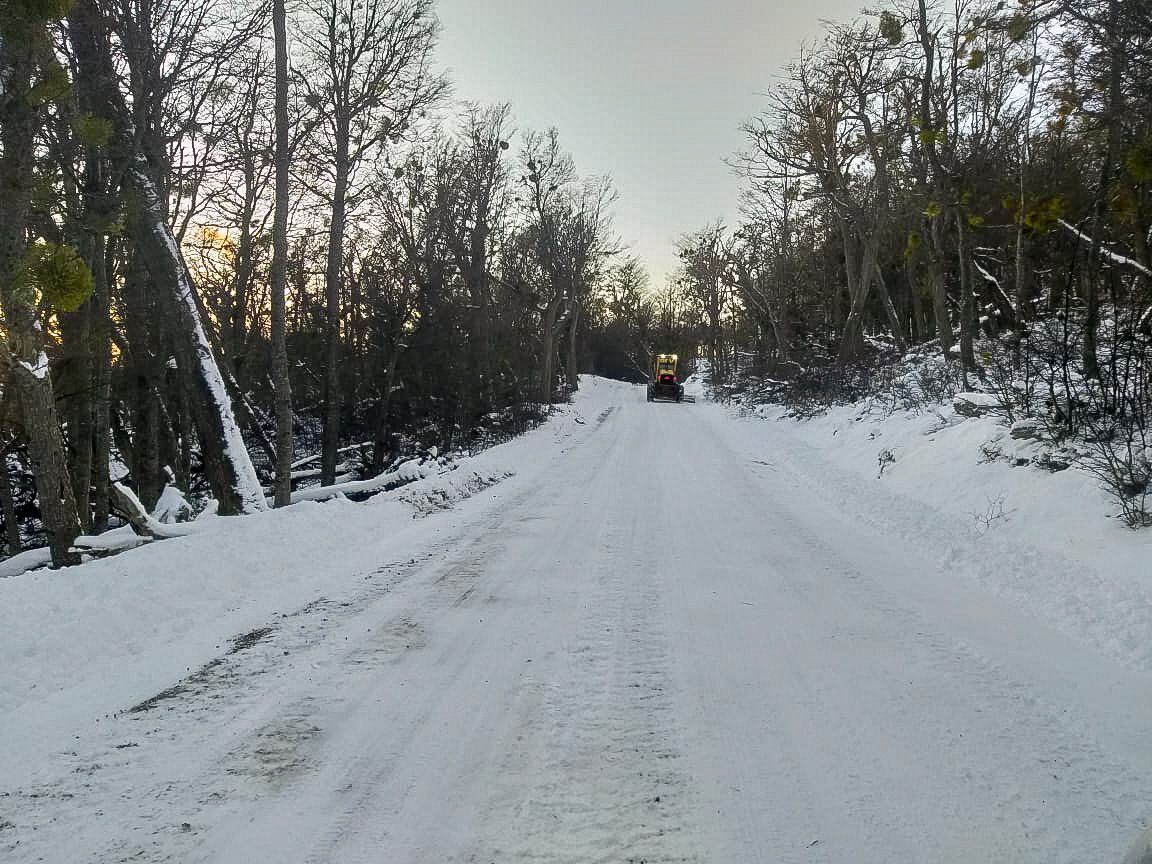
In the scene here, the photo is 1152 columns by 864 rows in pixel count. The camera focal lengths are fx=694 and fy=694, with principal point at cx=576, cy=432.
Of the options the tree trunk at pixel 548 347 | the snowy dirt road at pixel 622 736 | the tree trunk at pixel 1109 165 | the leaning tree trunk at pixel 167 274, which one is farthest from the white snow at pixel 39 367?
the tree trunk at pixel 548 347

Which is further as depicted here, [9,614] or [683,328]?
[683,328]

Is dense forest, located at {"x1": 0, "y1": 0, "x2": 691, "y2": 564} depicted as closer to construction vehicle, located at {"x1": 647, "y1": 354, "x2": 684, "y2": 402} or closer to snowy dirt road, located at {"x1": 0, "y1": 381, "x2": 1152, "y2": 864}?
snowy dirt road, located at {"x1": 0, "y1": 381, "x2": 1152, "y2": 864}

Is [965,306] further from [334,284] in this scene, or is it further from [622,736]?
[622,736]

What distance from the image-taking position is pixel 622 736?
3.31m

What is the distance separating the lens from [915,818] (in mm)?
2695

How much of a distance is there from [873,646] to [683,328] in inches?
2893

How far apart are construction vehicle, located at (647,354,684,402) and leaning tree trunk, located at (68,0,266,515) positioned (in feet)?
109

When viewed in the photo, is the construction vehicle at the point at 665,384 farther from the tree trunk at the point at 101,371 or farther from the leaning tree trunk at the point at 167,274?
the leaning tree trunk at the point at 167,274

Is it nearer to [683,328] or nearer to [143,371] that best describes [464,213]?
[143,371]

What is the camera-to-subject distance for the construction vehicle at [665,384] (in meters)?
41.5

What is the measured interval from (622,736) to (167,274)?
9435 mm

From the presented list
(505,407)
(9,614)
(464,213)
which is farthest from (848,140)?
(9,614)

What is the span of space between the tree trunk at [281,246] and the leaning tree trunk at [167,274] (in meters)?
1.05

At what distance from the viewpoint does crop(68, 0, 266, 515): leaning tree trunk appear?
9109 mm
